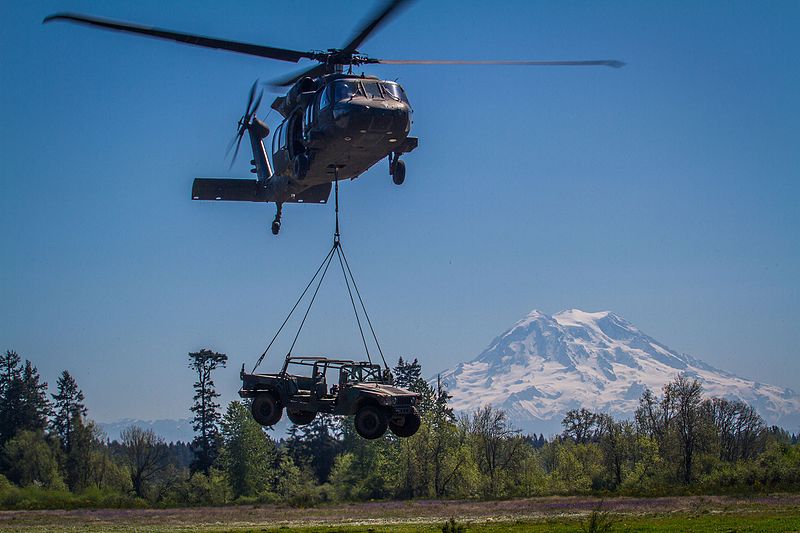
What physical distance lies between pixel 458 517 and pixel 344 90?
28.4 m

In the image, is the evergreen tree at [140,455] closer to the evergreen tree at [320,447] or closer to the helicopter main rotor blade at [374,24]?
the evergreen tree at [320,447]

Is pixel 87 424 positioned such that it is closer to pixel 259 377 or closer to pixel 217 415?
pixel 217 415

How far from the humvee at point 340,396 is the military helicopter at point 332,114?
608cm

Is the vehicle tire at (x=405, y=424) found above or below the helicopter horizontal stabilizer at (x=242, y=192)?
below

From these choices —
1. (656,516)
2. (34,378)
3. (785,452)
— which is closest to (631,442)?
(785,452)

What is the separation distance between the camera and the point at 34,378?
10569cm

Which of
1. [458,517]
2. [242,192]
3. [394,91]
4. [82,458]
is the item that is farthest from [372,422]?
[82,458]

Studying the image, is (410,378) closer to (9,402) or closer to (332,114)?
(9,402)

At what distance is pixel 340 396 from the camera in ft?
89.1

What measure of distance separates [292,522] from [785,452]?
42.1 metres

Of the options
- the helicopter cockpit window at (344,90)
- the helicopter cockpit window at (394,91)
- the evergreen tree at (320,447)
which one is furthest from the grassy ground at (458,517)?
the evergreen tree at (320,447)

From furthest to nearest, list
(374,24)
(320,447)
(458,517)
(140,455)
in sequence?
1. (320,447)
2. (140,455)
3. (458,517)
4. (374,24)

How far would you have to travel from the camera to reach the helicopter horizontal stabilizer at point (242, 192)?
34312mm

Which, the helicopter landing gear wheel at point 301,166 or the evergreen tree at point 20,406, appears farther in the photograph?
the evergreen tree at point 20,406
